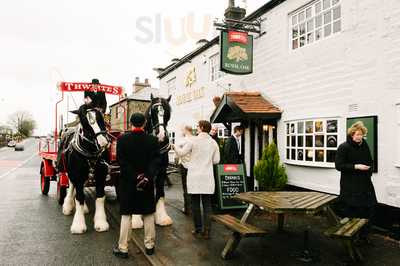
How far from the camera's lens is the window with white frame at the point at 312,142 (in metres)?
8.29

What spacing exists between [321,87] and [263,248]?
477 cm

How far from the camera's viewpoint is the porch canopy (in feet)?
32.1

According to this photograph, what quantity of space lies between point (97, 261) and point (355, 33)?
6783mm

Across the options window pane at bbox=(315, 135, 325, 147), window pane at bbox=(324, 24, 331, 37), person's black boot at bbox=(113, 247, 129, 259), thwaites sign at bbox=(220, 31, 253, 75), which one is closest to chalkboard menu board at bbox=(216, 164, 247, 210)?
window pane at bbox=(315, 135, 325, 147)

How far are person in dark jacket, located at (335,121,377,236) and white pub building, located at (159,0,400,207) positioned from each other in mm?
1613

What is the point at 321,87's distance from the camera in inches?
335

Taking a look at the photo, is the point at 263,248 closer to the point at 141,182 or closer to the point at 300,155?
the point at 141,182

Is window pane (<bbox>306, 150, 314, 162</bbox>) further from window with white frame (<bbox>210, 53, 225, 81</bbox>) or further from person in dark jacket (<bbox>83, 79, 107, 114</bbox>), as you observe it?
window with white frame (<bbox>210, 53, 225, 81</bbox>)

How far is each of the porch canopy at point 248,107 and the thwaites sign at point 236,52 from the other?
2.54 feet

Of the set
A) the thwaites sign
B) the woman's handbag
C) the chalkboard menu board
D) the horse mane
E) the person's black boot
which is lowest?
the person's black boot

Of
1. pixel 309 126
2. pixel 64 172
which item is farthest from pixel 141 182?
pixel 309 126

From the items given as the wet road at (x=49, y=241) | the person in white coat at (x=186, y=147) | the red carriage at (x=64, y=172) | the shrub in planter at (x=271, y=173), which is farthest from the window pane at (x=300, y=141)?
the wet road at (x=49, y=241)

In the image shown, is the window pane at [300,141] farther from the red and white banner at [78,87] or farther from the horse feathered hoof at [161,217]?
the red and white banner at [78,87]

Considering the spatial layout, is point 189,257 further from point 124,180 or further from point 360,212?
point 360,212
